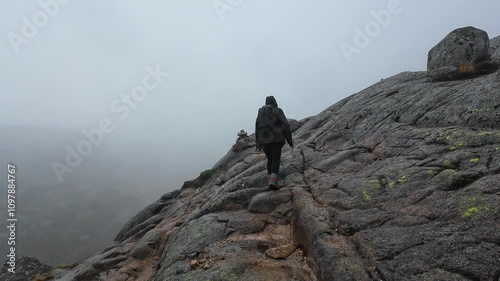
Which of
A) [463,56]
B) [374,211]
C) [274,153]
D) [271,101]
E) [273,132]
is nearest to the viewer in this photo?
[374,211]

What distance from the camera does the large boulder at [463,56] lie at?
A: 59.4 ft

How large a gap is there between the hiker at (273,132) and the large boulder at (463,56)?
42.7 feet

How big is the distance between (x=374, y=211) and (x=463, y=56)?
15.9 metres

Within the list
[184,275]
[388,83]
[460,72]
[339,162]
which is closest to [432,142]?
[339,162]

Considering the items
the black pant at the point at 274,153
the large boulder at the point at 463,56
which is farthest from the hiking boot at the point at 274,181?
the large boulder at the point at 463,56

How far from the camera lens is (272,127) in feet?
49.9

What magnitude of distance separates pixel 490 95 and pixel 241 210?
13.8 m

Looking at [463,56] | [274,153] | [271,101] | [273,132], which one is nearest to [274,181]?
[274,153]

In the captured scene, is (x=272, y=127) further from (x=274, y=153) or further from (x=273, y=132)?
(x=274, y=153)

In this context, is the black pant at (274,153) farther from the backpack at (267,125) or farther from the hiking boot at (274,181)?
the backpack at (267,125)

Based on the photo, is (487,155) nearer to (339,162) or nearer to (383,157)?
(383,157)

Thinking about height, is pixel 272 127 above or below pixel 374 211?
above

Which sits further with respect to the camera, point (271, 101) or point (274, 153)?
point (271, 101)

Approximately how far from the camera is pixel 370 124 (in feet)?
65.2
